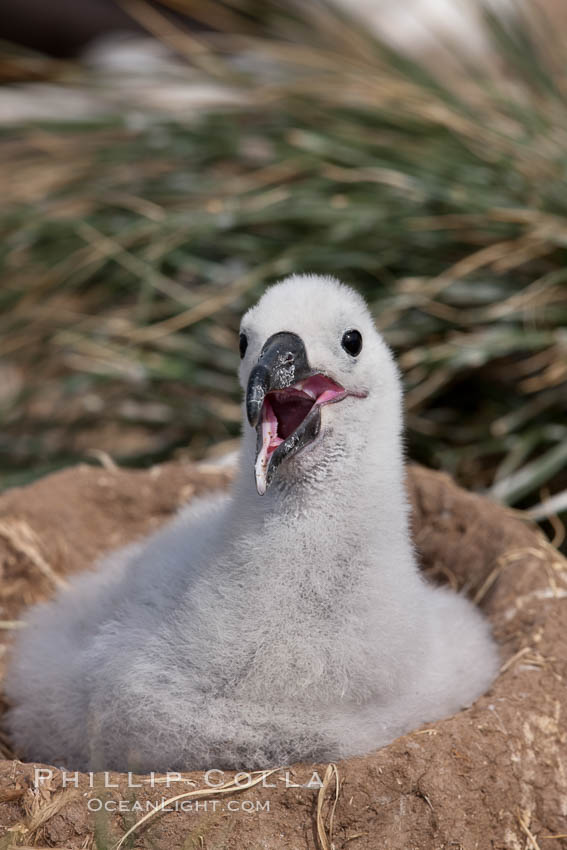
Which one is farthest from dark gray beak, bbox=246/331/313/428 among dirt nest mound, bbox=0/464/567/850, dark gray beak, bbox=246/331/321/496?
dirt nest mound, bbox=0/464/567/850

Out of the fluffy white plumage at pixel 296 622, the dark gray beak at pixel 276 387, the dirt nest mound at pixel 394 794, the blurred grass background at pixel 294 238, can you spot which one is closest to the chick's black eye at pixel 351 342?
the fluffy white plumage at pixel 296 622

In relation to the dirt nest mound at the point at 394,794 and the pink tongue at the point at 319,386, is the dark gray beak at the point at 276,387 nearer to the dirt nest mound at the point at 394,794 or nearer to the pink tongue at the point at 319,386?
Result: the pink tongue at the point at 319,386

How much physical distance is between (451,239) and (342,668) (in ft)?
8.44

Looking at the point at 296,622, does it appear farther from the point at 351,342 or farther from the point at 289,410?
the point at 351,342

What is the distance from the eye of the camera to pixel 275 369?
2178 millimetres

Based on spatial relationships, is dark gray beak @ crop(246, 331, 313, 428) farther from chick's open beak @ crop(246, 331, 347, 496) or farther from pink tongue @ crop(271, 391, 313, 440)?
pink tongue @ crop(271, 391, 313, 440)

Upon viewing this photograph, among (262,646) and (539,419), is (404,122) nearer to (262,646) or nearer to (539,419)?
(539,419)

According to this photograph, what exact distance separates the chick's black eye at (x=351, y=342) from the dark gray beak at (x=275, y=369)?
0.45 ft

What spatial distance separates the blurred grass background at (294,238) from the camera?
421 cm

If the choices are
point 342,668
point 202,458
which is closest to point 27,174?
point 202,458

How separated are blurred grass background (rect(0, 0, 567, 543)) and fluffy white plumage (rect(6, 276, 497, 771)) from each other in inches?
61.9

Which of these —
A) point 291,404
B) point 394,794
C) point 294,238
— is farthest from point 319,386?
point 294,238

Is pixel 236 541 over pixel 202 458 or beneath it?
over

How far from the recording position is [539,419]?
13.7 feet
